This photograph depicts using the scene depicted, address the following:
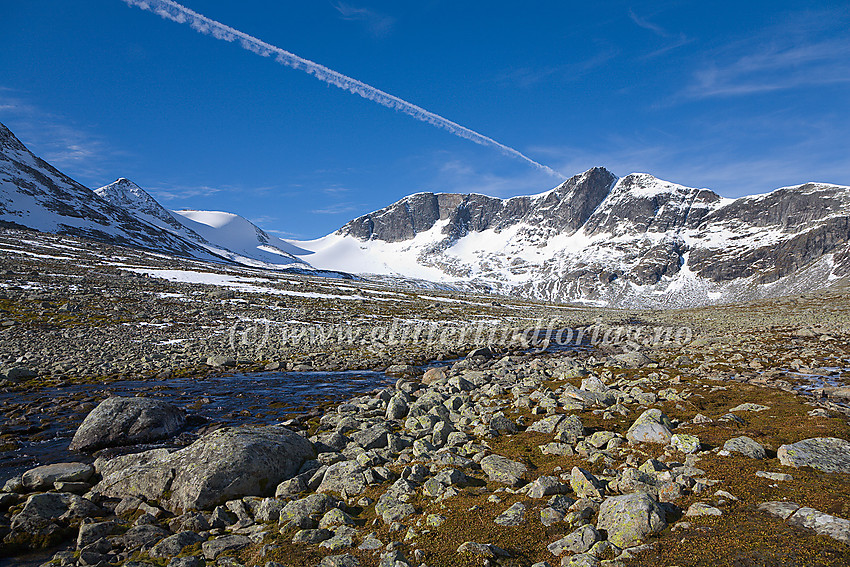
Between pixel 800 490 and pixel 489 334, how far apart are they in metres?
44.5

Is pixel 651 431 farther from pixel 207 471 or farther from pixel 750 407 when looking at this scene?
pixel 207 471

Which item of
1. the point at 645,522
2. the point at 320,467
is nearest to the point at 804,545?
the point at 645,522

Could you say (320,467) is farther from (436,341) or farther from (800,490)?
(436,341)

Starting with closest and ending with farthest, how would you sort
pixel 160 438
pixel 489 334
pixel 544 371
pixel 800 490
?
pixel 800 490, pixel 160 438, pixel 544 371, pixel 489 334

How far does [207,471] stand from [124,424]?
271 inches

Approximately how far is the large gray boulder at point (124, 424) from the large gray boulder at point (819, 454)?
1907 centimetres

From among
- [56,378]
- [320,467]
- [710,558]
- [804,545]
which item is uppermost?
[804,545]

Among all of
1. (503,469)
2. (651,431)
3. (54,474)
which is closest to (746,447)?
(651,431)

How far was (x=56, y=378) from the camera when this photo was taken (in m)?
22.6

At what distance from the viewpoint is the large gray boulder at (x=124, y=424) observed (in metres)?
14.4

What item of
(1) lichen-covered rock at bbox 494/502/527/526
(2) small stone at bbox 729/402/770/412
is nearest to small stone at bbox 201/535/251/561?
(1) lichen-covered rock at bbox 494/502/527/526

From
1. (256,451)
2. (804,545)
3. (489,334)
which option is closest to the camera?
(804,545)

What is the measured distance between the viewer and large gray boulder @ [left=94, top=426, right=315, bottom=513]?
10383mm

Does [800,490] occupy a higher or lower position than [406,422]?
higher
